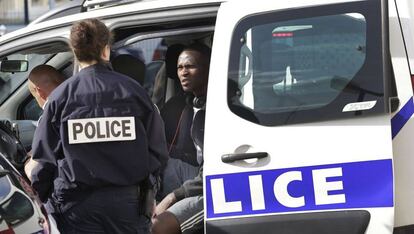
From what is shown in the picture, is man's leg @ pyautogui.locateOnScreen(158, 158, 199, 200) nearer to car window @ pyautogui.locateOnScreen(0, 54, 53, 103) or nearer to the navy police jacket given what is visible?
the navy police jacket

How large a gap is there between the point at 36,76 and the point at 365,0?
1967 millimetres

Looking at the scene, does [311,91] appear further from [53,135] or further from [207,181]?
[53,135]

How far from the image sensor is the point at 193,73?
4480 mm

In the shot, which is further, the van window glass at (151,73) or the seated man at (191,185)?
the van window glass at (151,73)

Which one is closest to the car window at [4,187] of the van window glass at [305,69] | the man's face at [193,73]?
the van window glass at [305,69]

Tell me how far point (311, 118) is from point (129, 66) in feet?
6.32

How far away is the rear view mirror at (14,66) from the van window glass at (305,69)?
1729mm

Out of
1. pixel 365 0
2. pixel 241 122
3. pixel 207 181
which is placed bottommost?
pixel 207 181

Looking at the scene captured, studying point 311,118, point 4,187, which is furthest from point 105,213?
point 311,118

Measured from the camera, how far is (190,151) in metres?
4.45

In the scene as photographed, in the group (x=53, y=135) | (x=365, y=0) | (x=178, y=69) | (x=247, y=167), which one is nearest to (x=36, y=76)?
(x=178, y=69)

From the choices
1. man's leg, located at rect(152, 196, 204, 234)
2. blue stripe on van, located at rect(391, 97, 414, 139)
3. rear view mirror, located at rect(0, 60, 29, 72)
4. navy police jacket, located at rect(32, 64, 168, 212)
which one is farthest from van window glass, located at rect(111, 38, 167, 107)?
blue stripe on van, located at rect(391, 97, 414, 139)

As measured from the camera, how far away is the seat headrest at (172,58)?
189 inches

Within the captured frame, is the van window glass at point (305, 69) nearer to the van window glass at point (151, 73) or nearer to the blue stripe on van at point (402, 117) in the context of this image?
the blue stripe on van at point (402, 117)
